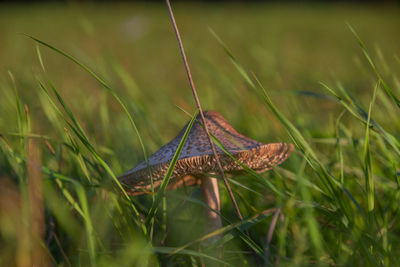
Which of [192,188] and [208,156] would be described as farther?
[192,188]

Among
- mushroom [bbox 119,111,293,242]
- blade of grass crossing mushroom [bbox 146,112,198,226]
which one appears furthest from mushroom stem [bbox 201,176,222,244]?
blade of grass crossing mushroom [bbox 146,112,198,226]

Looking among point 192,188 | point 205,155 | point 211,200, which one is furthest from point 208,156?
point 192,188

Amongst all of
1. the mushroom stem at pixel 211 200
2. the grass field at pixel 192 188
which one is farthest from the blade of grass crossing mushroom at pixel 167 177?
the mushroom stem at pixel 211 200

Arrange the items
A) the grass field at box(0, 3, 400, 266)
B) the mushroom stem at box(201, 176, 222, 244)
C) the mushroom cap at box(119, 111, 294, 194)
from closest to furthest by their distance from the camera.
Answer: the grass field at box(0, 3, 400, 266) → the mushroom cap at box(119, 111, 294, 194) → the mushroom stem at box(201, 176, 222, 244)

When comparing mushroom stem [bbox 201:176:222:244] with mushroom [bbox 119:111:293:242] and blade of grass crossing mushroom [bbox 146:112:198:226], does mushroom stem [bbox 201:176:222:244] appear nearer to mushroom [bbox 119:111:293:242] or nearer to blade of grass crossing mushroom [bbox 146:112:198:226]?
mushroom [bbox 119:111:293:242]

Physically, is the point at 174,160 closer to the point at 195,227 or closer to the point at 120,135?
the point at 195,227

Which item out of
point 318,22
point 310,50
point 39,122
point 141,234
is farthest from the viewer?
point 318,22

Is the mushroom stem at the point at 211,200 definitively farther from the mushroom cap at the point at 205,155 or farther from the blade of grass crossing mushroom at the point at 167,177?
the blade of grass crossing mushroom at the point at 167,177

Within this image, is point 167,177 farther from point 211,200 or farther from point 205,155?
point 211,200

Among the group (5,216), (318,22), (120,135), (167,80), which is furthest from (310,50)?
(5,216)
